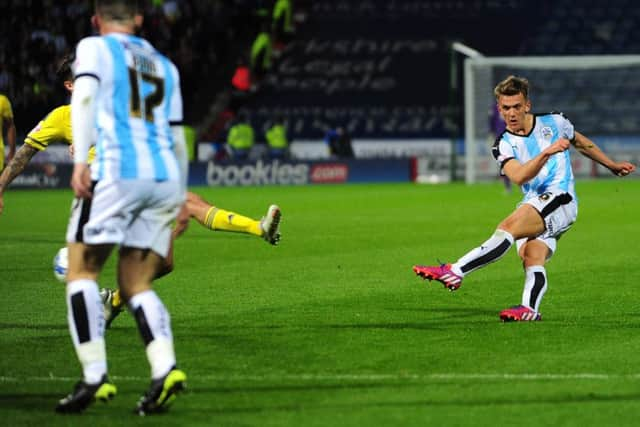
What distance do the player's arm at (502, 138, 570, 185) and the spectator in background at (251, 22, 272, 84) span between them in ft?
93.3

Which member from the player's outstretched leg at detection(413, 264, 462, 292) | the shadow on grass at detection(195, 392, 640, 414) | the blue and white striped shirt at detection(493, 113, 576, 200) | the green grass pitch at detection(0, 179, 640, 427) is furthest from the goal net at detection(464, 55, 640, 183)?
the shadow on grass at detection(195, 392, 640, 414)

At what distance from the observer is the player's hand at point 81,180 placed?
5.51m

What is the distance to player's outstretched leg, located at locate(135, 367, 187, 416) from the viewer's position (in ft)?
18.1

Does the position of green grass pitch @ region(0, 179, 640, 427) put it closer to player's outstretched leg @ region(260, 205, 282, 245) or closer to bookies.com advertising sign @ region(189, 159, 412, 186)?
player's outstretched leg @ region(260, 205, 282, 245)

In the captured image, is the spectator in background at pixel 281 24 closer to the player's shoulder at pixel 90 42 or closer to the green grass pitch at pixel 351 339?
the green grass pitch at pixel 351 339

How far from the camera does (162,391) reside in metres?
5.52

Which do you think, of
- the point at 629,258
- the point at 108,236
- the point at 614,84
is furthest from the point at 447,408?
the point at 614,84

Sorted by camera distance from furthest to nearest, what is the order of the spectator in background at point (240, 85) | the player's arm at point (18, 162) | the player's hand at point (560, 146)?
the spectator in background at point (240, 85) < the player's arm at point (18, 162) < the player's hand at point (560, 146)

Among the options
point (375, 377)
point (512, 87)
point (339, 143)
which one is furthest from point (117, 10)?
point (339, 143)

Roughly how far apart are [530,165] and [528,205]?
0.68 metres

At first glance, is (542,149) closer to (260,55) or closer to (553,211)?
(553,211)

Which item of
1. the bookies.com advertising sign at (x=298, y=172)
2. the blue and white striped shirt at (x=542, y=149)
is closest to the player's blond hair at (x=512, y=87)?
the blue and white striped shirt at (x=542, y=149)

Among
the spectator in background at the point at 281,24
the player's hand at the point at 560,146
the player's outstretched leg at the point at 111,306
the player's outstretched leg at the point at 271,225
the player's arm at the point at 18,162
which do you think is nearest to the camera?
the player's hand at the point at 560,146

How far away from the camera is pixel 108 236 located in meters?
5.60
